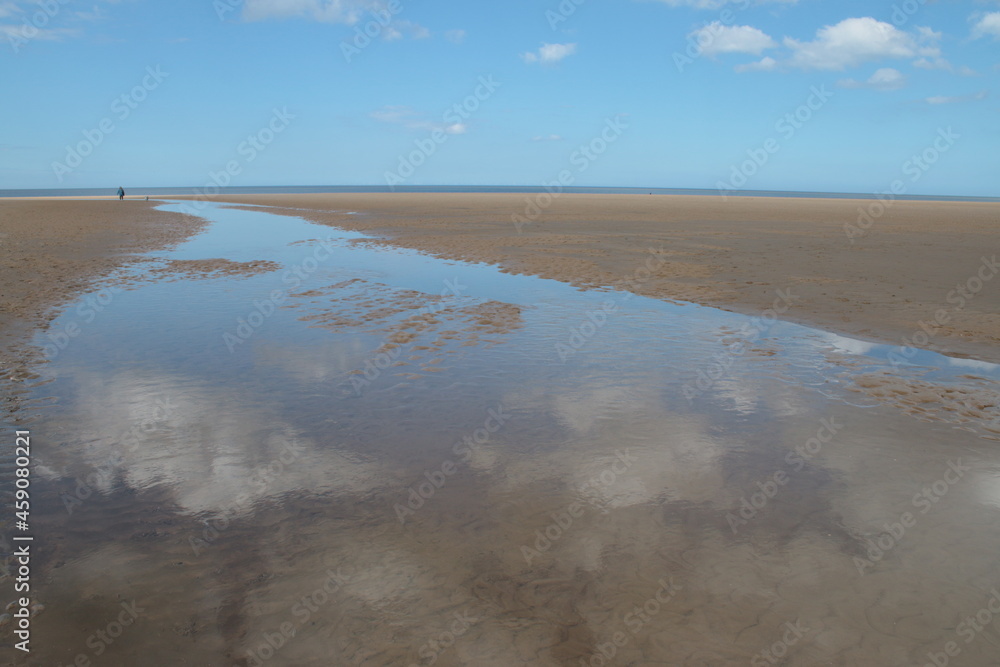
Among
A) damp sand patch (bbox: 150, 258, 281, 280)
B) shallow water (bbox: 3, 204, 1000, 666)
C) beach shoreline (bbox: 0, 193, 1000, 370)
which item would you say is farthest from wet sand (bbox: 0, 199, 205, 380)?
shallow water (bbox: 3, 204, 1000, 666)

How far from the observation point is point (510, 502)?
17.2ft

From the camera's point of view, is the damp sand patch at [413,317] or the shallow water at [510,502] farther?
the damp sand patch at [413,317]

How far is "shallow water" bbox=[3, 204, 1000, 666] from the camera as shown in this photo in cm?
368

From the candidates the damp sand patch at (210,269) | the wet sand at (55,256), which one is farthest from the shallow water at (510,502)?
the damp sand patch at (210,269)

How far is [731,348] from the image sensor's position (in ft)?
33.8

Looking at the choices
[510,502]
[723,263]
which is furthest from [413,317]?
[723,263]

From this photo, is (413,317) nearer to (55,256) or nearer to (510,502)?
(510,502)

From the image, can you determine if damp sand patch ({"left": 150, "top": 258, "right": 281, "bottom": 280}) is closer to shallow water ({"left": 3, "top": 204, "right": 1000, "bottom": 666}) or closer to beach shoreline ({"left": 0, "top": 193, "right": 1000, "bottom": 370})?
beach shoreline ({"left": 0, "top": 193, "right": 1000, "bottom": 370})

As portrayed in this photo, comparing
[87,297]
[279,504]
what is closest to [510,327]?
[279,504]

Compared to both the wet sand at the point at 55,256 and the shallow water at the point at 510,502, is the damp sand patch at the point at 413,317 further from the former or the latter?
the wet sand at the point at 55,256

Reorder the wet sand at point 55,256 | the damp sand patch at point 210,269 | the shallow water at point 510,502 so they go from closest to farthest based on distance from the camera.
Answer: the shallow water at point 510,502 → the wet sand at point 55,256 → the damp sand patch at point 210,269

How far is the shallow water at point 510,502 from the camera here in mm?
3684

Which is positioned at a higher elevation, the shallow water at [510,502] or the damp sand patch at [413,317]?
the damp sand patch at [413,317]

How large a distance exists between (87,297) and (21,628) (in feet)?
43.1
